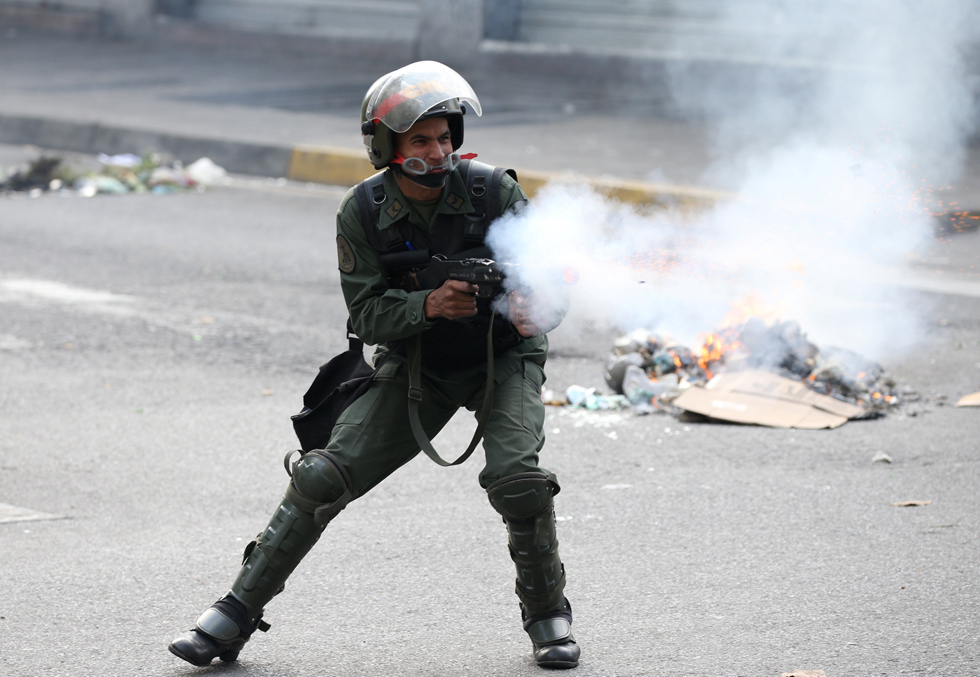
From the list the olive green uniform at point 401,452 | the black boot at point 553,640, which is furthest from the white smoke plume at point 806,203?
the black boot at point 553,640

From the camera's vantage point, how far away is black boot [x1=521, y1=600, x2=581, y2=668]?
3123mm

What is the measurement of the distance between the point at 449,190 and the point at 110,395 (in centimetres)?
302

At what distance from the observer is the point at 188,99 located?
599 inches

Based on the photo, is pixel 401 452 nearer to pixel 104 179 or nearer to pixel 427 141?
pixel 427 141

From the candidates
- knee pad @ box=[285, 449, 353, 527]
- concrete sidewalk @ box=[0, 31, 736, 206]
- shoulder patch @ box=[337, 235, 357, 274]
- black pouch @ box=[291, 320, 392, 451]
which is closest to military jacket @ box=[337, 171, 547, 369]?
shoulder patch @ box=[337, 235, 357, 274]

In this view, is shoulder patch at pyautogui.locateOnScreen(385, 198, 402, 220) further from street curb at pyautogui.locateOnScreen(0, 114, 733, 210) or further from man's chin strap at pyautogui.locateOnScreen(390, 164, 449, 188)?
street curb at pyautogui.locateOnScreen(0, 114, 733, 210)

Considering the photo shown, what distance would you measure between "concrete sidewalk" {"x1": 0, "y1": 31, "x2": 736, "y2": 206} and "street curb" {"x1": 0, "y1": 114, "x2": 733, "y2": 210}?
0.04ft

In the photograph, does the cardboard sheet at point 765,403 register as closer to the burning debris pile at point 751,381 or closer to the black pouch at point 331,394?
the burning debris pile at point 751,381

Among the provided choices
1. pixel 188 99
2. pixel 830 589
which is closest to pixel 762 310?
pixel 830 589

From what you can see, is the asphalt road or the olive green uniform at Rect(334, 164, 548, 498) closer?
the olive green uniform at Rect(334, 164, 548, 498)

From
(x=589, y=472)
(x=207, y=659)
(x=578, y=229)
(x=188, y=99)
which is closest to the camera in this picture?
(x=207, y=659)

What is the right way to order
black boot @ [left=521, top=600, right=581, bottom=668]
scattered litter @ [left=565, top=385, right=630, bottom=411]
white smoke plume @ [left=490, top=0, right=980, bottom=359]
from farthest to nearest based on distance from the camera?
scattered litter @ [left=565, top=385, right=630, bottom=411], white smoke plume @ [left=490, top=0, right=980, bottom=359], black boot @ [left=521, top=600, right=581, bottom=668]

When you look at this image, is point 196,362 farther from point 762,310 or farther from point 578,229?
point 578,229

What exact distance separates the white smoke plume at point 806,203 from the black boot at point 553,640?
833mm
